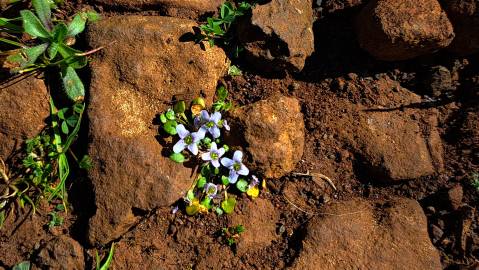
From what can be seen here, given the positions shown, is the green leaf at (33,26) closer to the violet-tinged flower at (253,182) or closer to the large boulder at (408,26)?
the violet-tinged flower at (253,182)

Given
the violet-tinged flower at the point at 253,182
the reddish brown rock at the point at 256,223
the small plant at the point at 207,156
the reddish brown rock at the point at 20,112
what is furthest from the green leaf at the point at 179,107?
the reddish brown rock at the point at 20,112

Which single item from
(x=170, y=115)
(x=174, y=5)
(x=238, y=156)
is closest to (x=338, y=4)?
(x=174, y=5)

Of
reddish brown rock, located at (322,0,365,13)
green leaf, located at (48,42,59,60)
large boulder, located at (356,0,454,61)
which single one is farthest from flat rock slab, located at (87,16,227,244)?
large boulder, located at (356,0,454,61)

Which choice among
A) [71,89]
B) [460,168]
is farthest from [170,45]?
[460,168]

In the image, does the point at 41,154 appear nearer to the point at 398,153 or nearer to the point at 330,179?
the point at 330,179

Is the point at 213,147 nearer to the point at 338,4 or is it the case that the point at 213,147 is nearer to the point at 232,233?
the point at 232,233

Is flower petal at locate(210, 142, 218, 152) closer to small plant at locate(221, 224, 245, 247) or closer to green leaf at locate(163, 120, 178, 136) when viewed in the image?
green leaf at locate(163, 120, 178, 136)
